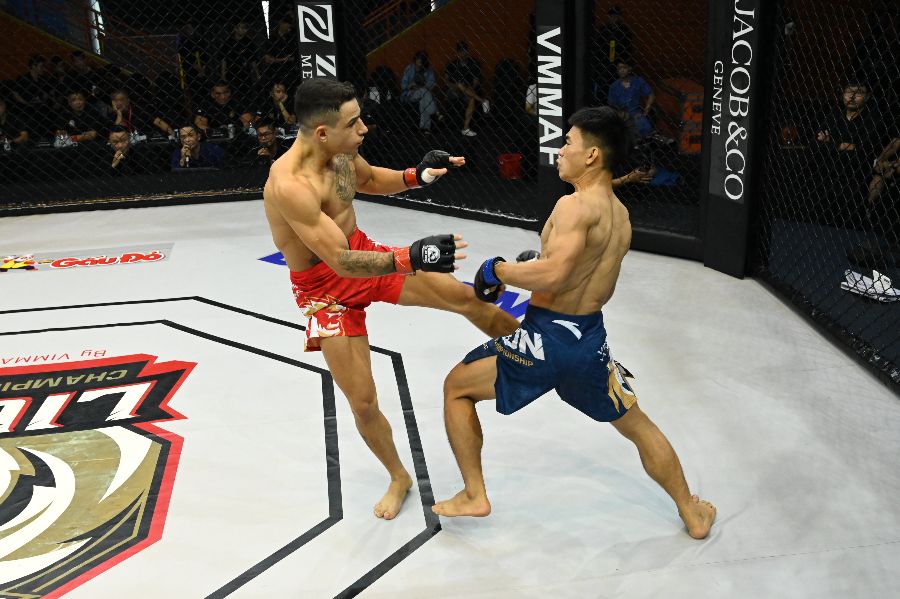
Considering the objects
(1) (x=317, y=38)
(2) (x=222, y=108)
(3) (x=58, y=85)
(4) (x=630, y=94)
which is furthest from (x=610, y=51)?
(3) (x=58, y=85)

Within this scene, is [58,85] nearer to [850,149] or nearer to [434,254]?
[850,149]

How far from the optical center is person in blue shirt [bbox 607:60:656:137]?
18.1 feet

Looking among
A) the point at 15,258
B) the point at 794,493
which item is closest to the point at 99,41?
the point at 15,258

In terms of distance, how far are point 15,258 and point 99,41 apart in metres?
4.05

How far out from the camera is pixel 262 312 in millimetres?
4332

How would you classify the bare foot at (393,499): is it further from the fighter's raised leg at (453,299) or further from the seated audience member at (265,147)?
the seated audience member at (265,147)

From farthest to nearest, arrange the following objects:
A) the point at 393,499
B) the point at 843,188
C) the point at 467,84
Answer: the point at 467,84
the point at 843,188
the point at 393,499

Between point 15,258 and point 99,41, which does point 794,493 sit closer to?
point 15,258

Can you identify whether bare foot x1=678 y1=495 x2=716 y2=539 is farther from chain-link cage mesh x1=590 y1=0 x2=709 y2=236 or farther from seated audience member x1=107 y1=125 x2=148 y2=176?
seated audience member x1=107 y1=125 x2=148 y2=176

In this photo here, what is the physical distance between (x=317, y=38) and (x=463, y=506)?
14.9 feet

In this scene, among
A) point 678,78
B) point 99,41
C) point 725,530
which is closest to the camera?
point 725,530

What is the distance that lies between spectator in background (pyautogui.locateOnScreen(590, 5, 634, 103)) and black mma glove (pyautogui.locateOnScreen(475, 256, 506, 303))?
3475mm

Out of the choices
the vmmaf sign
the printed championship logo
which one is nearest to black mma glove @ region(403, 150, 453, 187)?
the printed championship logo

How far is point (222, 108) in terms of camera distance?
718 cm
